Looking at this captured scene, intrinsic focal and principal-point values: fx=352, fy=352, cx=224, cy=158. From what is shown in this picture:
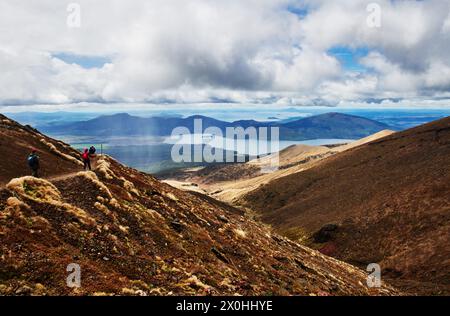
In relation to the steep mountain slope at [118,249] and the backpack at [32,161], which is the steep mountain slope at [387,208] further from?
the backpack at [32,161]

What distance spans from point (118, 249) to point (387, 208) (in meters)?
91.2

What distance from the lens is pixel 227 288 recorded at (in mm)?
26094

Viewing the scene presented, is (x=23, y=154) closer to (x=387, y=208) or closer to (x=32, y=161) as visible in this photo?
(x=32, y=161)

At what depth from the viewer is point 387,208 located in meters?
99.1

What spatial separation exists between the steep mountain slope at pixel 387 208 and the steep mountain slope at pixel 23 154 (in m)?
57.8

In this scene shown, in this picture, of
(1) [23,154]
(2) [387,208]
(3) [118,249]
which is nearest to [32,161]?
(1) [23,154]

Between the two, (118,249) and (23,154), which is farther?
(23,154)

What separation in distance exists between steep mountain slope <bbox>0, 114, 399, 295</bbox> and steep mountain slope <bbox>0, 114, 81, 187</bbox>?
8.18 feet

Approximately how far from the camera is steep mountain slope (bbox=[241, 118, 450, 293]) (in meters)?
72.8
